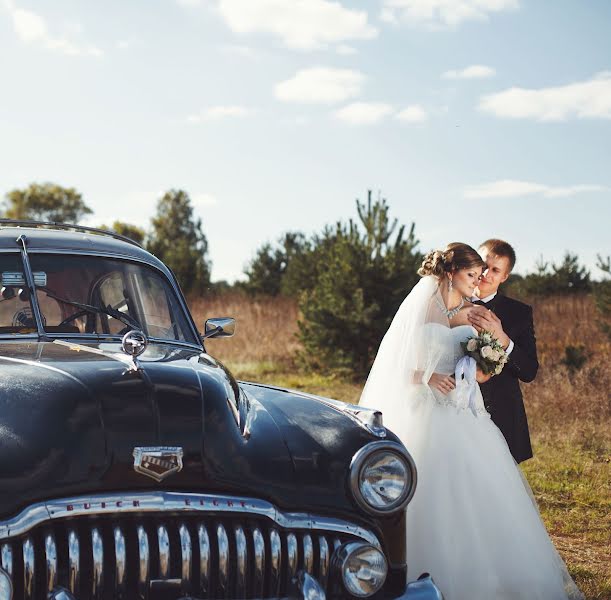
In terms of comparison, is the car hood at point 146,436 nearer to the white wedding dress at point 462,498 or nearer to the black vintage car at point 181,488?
the black vintage car at point 181,488

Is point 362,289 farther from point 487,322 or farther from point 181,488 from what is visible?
point 181,488

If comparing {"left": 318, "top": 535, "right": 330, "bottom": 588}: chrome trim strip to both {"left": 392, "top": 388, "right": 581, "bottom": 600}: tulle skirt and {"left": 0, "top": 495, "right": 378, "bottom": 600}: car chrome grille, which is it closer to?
{"left": 0, "top": 495, "right": 378, "bottom": 600}: car chrome grille

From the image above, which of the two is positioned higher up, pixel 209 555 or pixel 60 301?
pixel 60 301

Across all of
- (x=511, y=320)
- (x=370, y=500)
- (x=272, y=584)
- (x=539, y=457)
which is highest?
(x=511, y=320)

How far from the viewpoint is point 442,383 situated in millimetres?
5094

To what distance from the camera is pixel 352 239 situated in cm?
1491

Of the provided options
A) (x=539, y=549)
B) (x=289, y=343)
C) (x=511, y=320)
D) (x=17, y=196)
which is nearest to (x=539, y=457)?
(x=511, y=320)

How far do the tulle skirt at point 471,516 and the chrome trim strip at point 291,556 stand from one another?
1578 millimetres

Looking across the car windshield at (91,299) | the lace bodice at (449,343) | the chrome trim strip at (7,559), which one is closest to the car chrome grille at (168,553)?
the chrome trim strip at (7,559)

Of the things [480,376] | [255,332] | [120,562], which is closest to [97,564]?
[120,562]

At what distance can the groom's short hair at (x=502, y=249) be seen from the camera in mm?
5559

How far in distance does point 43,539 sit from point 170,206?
6254 centimetres

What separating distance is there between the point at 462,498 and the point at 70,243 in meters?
2.46

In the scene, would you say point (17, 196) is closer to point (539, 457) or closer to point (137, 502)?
point (539, 457)
